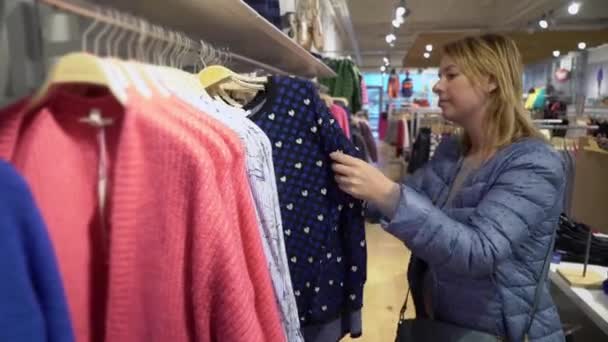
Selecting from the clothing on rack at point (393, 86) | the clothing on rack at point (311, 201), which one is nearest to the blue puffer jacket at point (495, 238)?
the clothing on rack at point (311, 201)

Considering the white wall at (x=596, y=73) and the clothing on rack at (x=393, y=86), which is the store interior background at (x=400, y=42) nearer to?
the white wall at (x=596, y=73)

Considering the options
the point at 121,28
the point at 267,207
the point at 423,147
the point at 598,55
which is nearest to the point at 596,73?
the point at 598,55

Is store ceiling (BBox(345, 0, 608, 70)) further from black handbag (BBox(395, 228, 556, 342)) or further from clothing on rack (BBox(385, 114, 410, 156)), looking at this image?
black handbag (BBox(395, 228, 556, 342))

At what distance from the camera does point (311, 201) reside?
106 centimetres

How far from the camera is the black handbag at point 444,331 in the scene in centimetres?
120

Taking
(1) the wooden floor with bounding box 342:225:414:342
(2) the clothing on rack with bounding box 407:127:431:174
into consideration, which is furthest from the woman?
(2) the clothing on rack with bounding box 407:127:431:174

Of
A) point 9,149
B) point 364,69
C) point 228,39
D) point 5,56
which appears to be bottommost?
point 9,149

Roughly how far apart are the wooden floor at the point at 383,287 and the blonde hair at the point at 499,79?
1762mm

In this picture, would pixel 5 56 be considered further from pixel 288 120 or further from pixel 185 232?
pixel 288 120

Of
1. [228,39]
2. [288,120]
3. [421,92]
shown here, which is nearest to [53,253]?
[288,120]

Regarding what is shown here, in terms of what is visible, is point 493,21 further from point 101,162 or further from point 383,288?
point 101,162

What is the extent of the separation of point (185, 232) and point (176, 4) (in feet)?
1.93

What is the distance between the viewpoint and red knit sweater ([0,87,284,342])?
0.56 m

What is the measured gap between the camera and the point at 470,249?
3.48 ft
